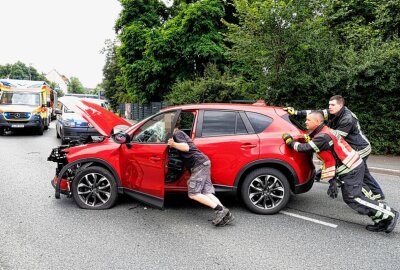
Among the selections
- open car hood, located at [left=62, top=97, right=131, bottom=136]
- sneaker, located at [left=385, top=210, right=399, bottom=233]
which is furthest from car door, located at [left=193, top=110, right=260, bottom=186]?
sneaker, located at [left=385, top=210, right=399, bottom=233]

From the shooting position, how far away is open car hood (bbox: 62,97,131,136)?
5.36 meters

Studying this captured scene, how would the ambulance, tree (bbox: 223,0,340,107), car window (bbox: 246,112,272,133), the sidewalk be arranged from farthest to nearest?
the ambulance, tree (bbox: 223,0,340,107), the sidewalk, car window (bbox: 246,112,272,133)

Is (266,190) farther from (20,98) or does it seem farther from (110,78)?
(110,78)

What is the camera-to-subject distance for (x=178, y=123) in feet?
16.2

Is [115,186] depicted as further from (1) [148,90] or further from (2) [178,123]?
(1) [148,90]

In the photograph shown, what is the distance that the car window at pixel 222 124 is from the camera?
16.6ft

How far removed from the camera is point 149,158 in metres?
4.71

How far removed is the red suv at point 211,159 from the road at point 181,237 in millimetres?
342

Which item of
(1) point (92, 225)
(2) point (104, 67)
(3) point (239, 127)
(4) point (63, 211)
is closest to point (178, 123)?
(3) point (239, 127)

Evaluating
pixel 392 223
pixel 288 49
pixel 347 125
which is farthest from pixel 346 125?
pixel 288 49

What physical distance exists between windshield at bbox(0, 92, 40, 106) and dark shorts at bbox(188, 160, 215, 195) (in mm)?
14469

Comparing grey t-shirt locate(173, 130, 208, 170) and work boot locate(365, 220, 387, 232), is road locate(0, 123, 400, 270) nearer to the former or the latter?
Answer: work boot locate(365, 220, 387, 232)

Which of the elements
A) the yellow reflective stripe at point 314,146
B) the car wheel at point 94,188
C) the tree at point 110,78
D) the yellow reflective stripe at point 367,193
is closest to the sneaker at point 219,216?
the yellow reflective stripe at point 314,146

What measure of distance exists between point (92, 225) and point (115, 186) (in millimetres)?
752
